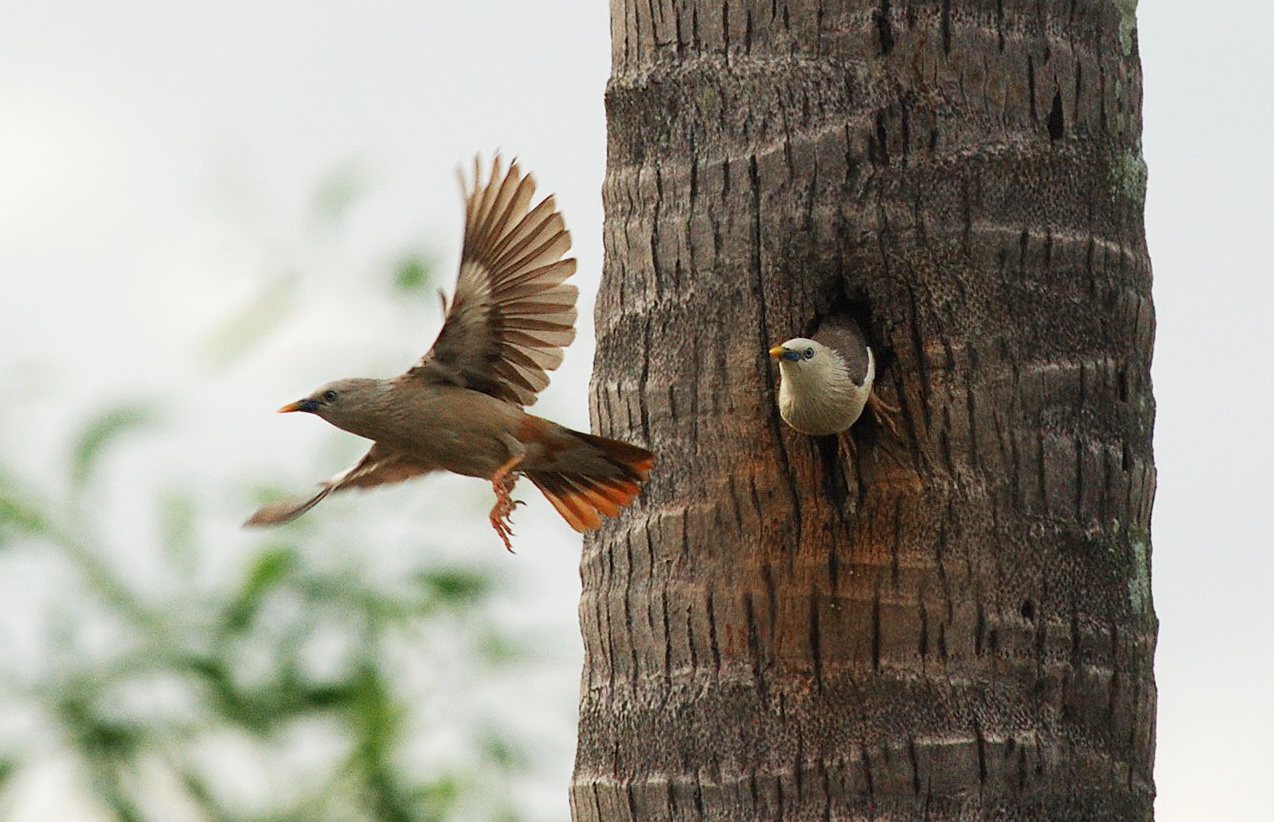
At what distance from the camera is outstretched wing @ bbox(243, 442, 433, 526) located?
4.00 m

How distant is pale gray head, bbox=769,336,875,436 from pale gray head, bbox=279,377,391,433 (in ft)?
3.68

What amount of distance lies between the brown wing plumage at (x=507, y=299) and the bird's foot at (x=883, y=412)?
2.66 ft

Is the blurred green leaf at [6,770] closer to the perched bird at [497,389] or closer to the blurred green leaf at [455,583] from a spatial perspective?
the blurred green leaf at [455,583]

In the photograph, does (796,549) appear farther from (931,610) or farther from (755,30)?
(755,30)

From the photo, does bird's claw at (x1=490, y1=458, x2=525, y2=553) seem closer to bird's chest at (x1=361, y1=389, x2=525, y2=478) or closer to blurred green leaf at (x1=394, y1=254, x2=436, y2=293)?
bird's chest at (x1=361, y1=389, x2=525, y2=478)

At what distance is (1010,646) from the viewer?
129 inches

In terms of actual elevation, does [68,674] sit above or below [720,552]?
below

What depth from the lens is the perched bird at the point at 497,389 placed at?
3.68 metres

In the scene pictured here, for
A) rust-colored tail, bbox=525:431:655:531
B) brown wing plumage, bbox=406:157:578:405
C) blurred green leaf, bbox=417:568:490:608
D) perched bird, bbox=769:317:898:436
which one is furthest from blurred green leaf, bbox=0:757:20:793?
perched bird, bbox=769:317:898:436

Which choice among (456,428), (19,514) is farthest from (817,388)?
(19,514)

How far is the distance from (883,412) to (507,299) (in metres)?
0.97

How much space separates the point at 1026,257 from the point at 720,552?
896mm

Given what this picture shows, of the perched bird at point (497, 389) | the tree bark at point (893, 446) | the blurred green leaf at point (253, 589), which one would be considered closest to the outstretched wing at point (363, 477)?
the perched bird at point (497, 389)

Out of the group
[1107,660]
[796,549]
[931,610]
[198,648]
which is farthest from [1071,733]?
[198,648]
